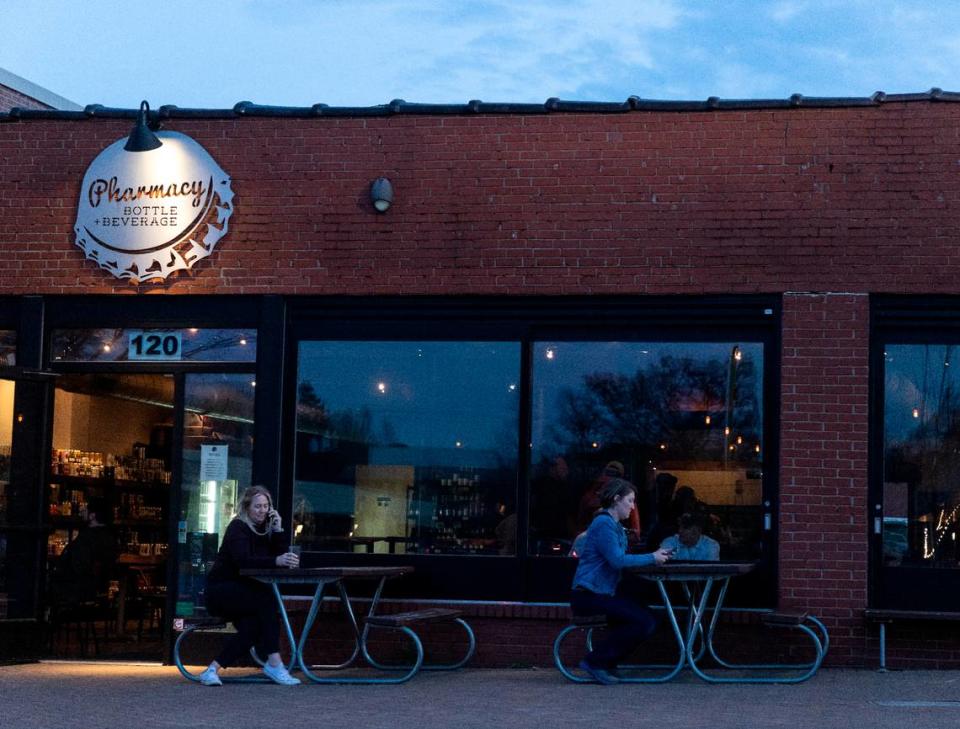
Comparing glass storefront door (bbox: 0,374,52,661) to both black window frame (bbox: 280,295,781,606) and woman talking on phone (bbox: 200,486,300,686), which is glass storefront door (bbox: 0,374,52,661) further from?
woman talking on phone (bbox: 200,486,300,686)

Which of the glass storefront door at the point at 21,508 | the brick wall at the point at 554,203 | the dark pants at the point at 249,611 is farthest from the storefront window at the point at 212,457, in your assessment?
the dark pants at the point at 249,611

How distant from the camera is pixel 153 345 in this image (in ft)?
47.1

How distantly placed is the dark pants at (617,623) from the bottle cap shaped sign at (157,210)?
4.89m

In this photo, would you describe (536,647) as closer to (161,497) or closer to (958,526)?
(958,526)

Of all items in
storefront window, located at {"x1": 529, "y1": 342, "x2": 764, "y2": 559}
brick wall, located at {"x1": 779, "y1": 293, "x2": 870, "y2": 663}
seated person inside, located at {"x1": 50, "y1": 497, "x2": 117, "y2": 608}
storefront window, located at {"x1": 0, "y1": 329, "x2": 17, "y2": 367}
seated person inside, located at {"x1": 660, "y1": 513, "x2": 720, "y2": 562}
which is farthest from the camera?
seated person inside, located at {"x1": 50, "y1": 497, "x2": 117, "y2": 608}

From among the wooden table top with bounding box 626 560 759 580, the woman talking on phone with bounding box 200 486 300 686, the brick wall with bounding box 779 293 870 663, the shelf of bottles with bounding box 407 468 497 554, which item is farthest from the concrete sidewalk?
the shelf of bottles with bounding box 407 468 497 554

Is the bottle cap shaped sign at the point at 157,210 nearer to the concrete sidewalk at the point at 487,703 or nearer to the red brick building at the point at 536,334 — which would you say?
the red brick building at the point at 536,334

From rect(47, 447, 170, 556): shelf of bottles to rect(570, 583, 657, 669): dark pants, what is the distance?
5611 millimetres

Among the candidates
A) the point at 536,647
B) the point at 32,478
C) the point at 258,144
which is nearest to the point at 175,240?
the point at 258,144

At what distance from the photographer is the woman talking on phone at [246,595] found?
12078 mm

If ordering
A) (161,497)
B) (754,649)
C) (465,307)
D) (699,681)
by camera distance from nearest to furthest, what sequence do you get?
(699,681)
(754,649)
(465,307)
(161,497)

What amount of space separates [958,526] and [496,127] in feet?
17.3

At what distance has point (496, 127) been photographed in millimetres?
13852

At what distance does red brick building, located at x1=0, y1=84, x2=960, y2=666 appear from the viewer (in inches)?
518
